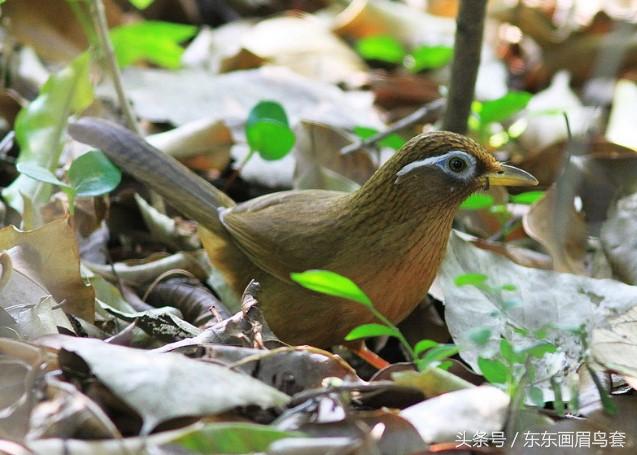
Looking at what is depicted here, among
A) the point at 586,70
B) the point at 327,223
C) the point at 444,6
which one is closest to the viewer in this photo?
the point at 327,223

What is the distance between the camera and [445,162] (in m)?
3.69

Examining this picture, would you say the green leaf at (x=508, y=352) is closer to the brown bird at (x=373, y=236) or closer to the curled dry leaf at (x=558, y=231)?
the brown bird at (x=373, y=236)

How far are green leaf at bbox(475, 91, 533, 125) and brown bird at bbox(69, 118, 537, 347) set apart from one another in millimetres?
814

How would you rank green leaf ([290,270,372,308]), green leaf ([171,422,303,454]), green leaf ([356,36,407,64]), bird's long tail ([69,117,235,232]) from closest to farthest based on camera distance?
1. green leaf ([171,422,303,454])
2. green leaf ([290,270,372,308])
3. bird's long tail ([69,117,235,232])
4. green leaf ([356,36,407,64])

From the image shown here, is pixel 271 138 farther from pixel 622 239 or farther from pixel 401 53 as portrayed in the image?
pixel 401 53

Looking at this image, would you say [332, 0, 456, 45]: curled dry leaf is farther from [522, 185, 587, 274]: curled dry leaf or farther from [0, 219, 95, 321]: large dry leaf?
[0, 219, 95, 321]: large dry leaf

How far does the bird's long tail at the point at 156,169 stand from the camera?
4.23 meters

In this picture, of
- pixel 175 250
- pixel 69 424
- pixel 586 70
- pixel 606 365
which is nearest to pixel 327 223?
pixel 175 250

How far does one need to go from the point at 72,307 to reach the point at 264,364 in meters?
0.91

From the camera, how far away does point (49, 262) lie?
3.33 m

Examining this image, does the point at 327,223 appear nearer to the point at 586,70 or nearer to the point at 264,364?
the point at 264,364

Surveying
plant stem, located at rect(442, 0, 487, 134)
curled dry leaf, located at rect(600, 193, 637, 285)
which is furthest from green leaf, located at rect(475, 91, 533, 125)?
curled dry leaf, located at rect(600, 193, 637, 285)

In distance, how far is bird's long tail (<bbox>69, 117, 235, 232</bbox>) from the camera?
4.23m

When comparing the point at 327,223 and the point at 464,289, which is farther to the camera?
the point at 327,223
